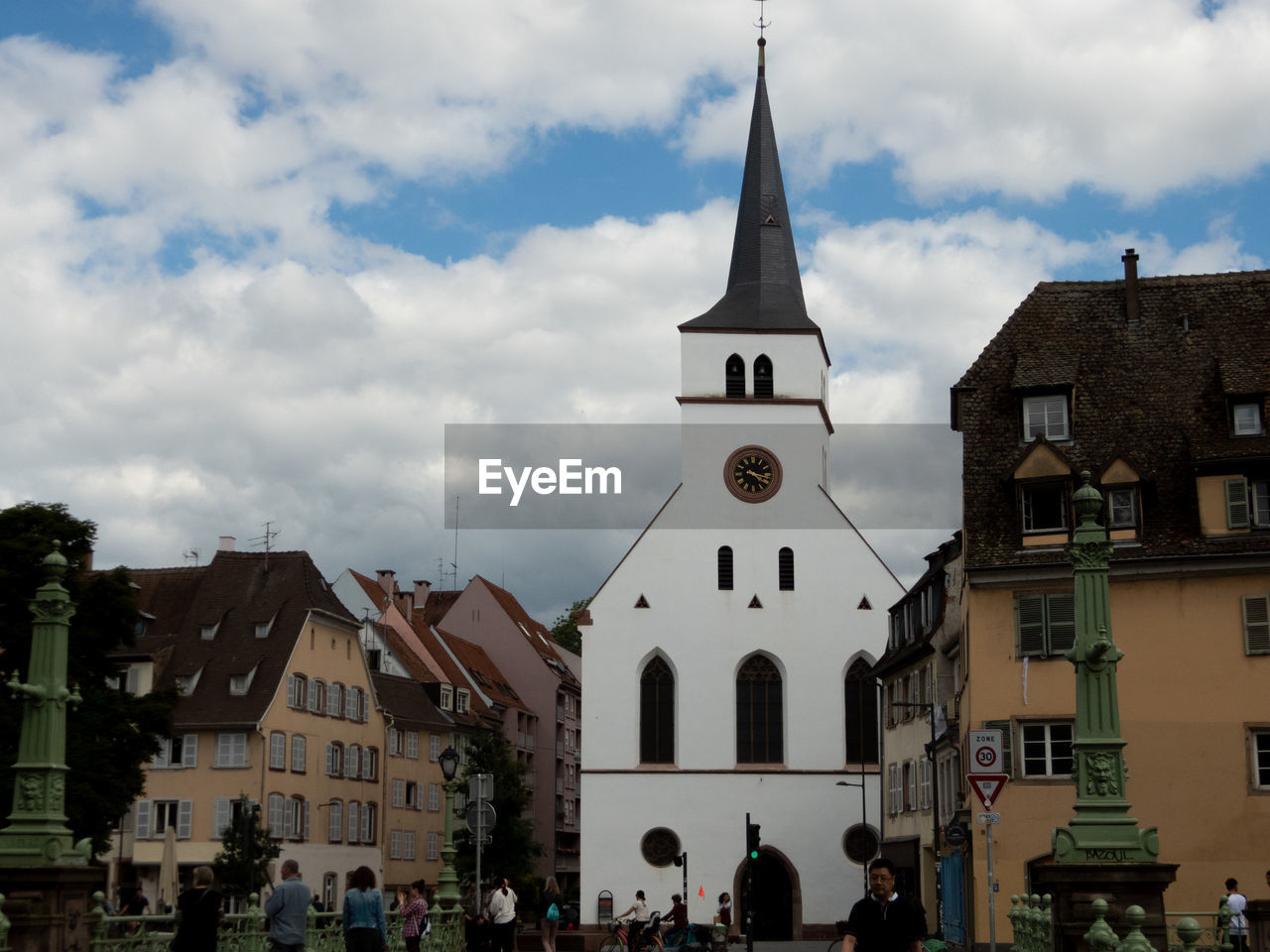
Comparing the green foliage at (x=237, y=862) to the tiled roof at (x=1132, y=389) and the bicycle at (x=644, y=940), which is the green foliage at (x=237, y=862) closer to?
the bicycle at (x=644, y=940)

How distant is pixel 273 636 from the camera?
5716cm

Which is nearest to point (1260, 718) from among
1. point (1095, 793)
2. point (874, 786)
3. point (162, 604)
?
point (1095, 793)

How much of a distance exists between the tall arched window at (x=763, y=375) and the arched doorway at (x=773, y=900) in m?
16.9

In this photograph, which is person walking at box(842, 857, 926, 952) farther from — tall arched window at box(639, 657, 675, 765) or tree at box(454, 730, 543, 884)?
tree at box(454, 730, 543, 884)

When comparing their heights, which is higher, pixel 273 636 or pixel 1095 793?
pixel 273 636

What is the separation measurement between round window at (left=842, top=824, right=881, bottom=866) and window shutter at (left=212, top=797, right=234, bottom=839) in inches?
803

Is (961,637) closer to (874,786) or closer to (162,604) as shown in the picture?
(874,786)

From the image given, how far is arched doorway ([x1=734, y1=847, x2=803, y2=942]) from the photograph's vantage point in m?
54.8

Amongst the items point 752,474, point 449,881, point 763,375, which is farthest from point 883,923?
point 763,375

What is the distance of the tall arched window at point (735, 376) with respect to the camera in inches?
2404

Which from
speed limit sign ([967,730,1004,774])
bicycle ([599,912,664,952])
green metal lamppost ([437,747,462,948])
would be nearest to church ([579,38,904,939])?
bicycle ([599,912,664,952])

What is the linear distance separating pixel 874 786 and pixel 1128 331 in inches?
967

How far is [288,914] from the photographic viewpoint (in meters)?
16.4

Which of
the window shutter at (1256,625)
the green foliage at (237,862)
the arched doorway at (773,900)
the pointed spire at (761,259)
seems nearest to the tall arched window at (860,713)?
the arched doorway at (773,900)
